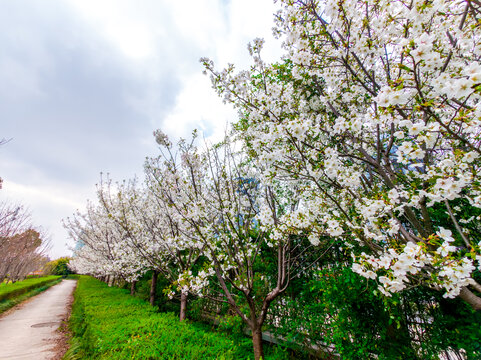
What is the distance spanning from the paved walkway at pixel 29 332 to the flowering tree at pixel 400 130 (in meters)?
8.32

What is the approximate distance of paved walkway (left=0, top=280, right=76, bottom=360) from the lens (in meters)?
5.87

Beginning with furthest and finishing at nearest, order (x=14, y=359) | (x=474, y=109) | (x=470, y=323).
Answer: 1. (x=14, y=359)
2. (x=470, y=323)
3. (x=474, y=109)

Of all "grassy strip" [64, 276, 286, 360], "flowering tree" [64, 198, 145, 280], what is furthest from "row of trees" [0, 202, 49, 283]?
"grassy strip" [64, 276, 286, 360]

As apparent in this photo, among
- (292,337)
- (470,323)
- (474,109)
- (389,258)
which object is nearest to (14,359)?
(292,337)

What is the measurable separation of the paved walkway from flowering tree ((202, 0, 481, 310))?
832 cm

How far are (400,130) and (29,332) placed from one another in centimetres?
1295

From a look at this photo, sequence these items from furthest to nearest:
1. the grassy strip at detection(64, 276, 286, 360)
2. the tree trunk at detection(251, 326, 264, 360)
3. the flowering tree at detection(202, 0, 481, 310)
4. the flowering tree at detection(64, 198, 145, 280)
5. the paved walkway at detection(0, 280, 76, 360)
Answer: the flowering tree at detection(64, 198, 145, 280) < the paved walkway at detection(0, 280, 76, 360) < the tree trunk at detection(251, 326, 264, 360) < the grassy strip at detection(64, 276, 286, 360) < the flowering tree at detection(202, 0, 481, 310)

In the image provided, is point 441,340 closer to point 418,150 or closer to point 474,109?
point 418,150

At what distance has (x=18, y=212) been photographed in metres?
10.3

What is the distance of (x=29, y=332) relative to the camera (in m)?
7.80

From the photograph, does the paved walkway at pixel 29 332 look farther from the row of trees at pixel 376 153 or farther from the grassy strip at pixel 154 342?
the row of trees at pixel 376 153

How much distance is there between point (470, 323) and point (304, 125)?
3381 mm

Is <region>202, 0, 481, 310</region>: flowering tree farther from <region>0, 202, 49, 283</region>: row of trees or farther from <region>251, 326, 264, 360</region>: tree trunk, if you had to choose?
<region>0, 202, 49, 283</region>: row of trees

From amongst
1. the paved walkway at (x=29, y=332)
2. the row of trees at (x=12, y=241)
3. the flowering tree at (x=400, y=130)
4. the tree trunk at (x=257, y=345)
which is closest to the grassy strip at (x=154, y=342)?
the tree trunk at (x=257, y=345)
